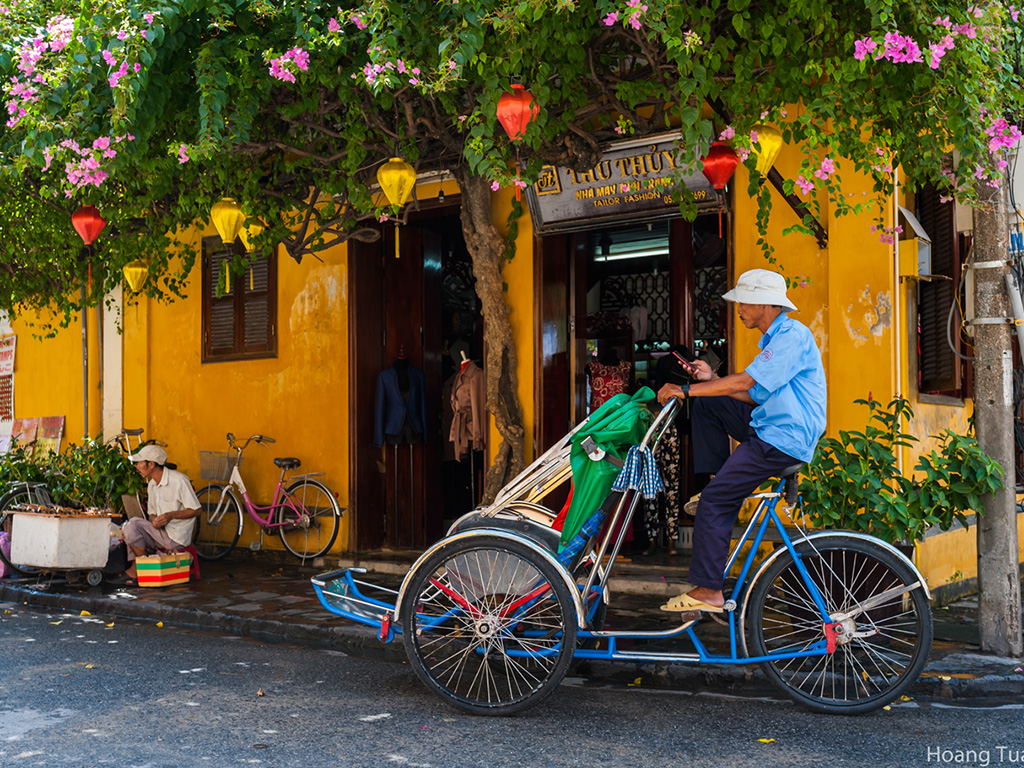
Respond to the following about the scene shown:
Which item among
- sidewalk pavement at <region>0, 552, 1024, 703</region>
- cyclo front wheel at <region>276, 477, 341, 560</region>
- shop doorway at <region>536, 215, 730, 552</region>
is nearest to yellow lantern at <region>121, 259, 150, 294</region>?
cyclo front wheel at <region>276, 477, 341, 560</region>

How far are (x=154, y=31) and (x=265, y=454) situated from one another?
6195 millimetres

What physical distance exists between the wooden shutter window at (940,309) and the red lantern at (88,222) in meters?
7.28

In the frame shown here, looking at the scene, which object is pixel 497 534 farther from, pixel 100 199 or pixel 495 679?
pixel 100 199

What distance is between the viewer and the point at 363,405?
34.1ft

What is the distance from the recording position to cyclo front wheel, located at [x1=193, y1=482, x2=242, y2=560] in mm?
10867

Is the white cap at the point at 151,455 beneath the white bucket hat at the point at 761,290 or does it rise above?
beneath

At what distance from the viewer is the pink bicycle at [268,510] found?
34.1 feet

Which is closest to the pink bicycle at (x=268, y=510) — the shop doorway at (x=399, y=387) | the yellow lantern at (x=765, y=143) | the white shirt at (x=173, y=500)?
the shop doorway at (x=399, y=387)

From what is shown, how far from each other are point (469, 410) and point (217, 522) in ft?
11.0

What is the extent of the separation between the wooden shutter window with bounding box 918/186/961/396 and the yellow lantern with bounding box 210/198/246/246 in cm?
595

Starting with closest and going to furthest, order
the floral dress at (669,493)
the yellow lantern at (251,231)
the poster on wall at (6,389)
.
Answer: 1. the yellow lantern at (251,231)
2. the floral dress at (669,493)
3. the poster on wall at (6,389)

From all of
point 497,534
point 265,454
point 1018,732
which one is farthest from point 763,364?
point 265,454

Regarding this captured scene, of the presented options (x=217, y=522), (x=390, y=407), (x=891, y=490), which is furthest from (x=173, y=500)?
(x=891, y=490)

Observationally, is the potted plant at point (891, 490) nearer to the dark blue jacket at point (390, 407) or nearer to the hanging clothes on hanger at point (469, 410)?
the hanging clothes on hanger at point (469, 410)
